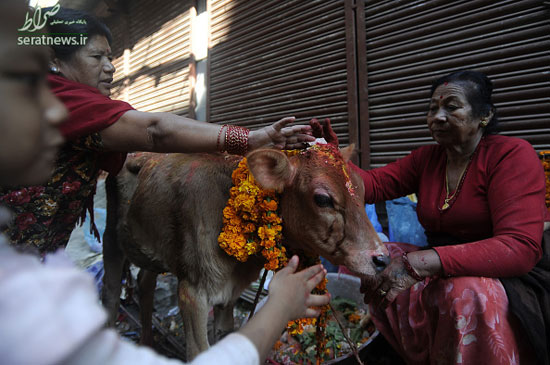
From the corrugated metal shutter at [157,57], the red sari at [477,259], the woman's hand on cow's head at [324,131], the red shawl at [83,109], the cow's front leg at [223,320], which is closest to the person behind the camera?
the red shawl at [83,109]

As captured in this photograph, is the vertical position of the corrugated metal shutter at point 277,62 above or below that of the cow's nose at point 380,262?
above

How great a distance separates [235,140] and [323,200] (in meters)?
0.78

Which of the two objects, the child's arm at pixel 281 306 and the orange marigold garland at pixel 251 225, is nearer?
the child's arm at pixel 281 306

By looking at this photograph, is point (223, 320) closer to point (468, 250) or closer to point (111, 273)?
point (111, 273)

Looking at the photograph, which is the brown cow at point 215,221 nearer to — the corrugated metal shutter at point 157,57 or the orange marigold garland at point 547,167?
the orange marigold garland at point 547,167

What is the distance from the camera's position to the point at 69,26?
237cm

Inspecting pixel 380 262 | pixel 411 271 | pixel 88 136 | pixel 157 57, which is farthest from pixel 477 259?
pixel 157 57

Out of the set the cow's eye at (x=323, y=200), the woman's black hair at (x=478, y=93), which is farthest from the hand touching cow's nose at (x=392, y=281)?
the woman's black hair at (x=478, y=93)

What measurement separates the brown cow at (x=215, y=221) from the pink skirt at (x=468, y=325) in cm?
67

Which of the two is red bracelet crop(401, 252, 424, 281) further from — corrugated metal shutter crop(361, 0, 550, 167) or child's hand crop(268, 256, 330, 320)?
corrugated metal shutter crop(361, 0, 550, 167)

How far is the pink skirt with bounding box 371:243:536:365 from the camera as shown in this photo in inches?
76.0

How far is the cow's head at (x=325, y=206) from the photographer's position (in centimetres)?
198

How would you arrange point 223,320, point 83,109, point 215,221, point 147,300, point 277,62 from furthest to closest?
point 277,62 → point 147,300 → point 223,320 → point 215,221 → point 83,109

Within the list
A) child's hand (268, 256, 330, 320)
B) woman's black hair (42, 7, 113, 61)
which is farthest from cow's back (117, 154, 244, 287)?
woman's black hair (42, 7, 113, 61)
